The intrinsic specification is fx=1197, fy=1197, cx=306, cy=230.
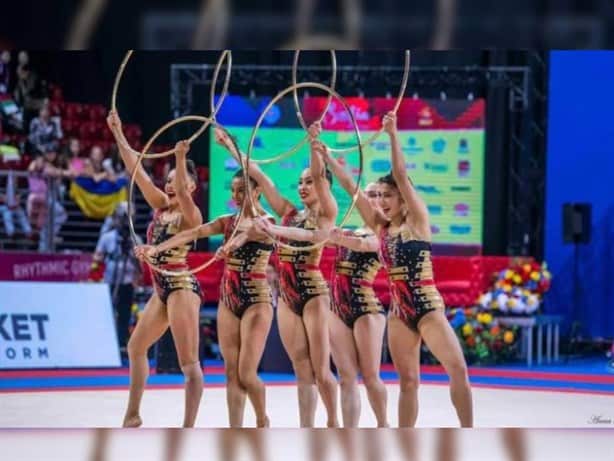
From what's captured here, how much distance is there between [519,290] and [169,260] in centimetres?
221

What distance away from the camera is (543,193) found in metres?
7.80

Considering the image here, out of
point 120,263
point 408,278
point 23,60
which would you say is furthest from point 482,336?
point 23,60

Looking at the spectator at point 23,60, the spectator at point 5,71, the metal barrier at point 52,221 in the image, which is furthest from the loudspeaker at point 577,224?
the spectator at point 5,71

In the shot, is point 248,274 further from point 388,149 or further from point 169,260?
point 388,149

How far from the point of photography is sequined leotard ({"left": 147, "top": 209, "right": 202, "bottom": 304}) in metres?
7.20

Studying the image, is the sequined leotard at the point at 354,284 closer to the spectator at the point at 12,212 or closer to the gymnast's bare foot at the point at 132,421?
the gymnast's bare foot at the point at 132,421

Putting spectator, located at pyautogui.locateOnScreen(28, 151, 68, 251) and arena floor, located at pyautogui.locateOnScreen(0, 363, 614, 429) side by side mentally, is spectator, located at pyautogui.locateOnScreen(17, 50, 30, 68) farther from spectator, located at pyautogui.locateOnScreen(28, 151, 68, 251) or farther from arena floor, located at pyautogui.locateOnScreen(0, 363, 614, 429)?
arena floor, located at pyautogui.locateOnScreen(0, 363, 614, 429)

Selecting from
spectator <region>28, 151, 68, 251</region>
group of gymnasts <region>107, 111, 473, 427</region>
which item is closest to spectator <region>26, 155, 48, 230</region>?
spectator <region>28, 151, 68, 251</region>

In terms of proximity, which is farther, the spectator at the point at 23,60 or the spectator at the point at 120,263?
the spectator at the point at 120,263

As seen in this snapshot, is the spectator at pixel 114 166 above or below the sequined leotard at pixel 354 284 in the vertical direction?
above

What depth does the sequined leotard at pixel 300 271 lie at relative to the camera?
278 inches

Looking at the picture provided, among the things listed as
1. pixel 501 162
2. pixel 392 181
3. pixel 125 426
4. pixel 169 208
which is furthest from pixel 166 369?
pixel 501 162

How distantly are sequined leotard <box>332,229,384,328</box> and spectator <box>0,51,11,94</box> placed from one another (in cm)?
240

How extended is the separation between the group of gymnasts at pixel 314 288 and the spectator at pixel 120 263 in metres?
0.52
